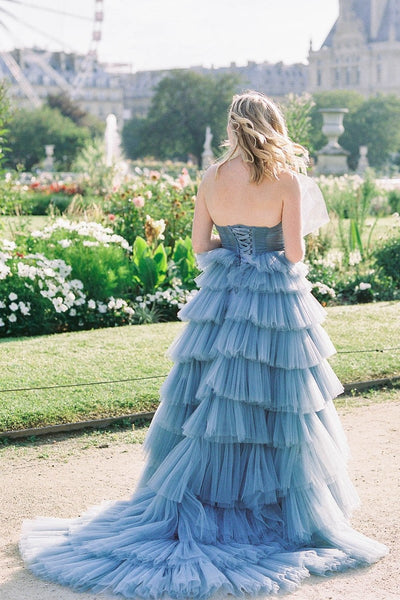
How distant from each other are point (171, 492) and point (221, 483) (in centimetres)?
19

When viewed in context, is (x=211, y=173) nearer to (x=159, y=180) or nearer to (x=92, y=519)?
(x=92, y=519)

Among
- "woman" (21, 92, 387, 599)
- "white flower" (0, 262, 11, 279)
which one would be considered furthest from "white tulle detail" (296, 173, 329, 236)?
"white flower" (0, 262, 11, 279)

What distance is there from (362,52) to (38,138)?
58624 mm

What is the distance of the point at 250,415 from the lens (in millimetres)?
3432

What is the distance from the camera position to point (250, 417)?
343cm

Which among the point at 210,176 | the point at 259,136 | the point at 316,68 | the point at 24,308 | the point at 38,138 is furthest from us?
the point at 316,68

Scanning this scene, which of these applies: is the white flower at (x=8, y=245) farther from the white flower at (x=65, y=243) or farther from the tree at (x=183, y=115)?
the tree at (x=183, y=115)

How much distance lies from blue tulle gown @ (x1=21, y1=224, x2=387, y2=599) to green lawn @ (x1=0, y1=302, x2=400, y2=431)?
171 cm

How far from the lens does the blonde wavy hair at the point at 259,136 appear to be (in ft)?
10.8

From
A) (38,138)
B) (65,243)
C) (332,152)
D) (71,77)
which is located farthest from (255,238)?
(71,77)

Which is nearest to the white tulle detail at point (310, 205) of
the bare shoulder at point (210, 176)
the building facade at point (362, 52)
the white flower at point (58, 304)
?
the bare shoulder at point (210, 176)

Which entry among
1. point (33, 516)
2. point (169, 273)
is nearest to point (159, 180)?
point (169, 273)

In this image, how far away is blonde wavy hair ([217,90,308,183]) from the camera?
3297 mm

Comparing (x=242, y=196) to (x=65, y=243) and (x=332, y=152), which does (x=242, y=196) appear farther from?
(x=332, y=152)
